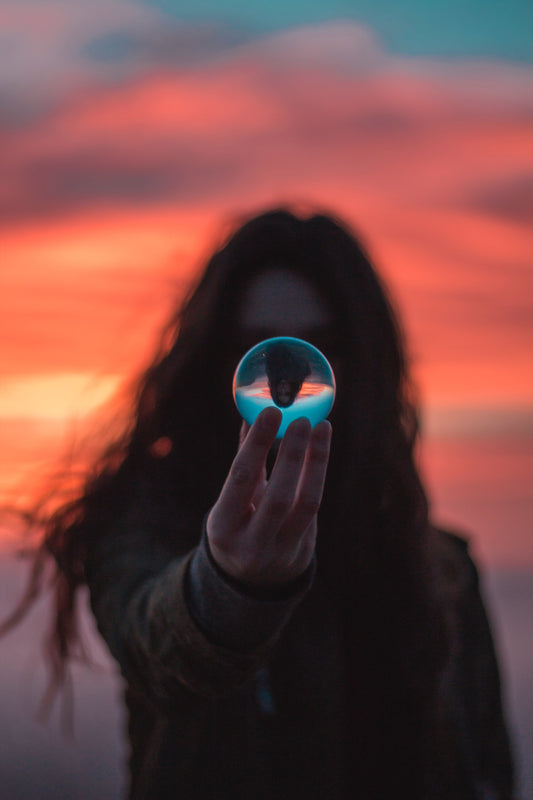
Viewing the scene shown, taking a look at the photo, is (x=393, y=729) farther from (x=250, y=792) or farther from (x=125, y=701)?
(x=125, y=701)

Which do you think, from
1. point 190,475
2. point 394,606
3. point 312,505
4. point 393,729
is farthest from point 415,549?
point 312,505

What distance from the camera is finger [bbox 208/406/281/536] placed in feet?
5.45

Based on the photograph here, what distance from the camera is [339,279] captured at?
320 centimetres

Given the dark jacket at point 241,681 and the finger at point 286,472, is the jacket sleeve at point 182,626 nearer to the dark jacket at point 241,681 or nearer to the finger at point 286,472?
the dark jacket at point 241,681

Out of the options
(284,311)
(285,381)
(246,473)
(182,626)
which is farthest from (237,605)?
(284,311)

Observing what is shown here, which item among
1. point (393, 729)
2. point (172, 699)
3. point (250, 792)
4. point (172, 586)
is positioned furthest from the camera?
point (393, 729)

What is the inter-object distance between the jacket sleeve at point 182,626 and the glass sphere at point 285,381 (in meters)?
0.46

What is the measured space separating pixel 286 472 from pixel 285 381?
0.40 metres

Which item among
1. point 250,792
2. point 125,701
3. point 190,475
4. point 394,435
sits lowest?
point 250,792

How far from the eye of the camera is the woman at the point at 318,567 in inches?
108

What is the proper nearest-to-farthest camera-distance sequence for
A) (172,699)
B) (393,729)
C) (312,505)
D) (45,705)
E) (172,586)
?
(312,505)
(172,586)
(172,699)
(393,729)
(45,705)

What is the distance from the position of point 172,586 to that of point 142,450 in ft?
4.16

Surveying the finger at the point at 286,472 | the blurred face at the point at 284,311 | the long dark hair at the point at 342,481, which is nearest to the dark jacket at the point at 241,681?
the long dark hair at the point at 342,481

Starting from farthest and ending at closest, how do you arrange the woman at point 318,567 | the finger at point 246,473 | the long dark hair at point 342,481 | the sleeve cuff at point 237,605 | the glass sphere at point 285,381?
the long dark hair at point 342,481 < the woman at point 318,567 < the glass sphere at point 285,381 < the sleeve cuff at point 237,605 < the finger at point 246,473
